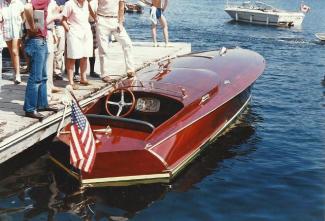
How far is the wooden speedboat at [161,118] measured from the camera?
19.4 ft

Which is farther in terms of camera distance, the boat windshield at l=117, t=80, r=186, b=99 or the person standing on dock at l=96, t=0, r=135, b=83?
the person standing on dock at l=96, t=0, r=135, b=83

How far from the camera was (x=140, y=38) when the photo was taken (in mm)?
22625

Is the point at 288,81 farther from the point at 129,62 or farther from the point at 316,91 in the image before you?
the point at 129,62

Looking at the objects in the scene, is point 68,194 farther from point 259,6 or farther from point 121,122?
point 259,6

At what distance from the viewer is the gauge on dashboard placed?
7.02 meters

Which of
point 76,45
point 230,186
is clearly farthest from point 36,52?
point 230,186

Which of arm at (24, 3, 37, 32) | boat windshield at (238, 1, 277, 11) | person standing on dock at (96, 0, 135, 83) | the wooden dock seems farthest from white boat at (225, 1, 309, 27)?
arm at (24, 3, 37, 32)

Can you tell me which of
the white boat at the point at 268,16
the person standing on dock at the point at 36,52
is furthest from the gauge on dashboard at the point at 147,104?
the white boat at the point at 268,16

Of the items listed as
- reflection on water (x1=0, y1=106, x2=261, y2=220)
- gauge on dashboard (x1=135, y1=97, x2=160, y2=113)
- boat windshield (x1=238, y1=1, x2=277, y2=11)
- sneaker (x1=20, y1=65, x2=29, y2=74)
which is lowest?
reflection on water (x1=0, y1=106, x2=261, y2=220)

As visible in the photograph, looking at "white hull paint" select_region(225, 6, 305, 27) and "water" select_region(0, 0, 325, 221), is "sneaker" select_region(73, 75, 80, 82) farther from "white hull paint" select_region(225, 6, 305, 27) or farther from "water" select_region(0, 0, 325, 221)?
"white hull paint" select_region(225, 6, 305, 27)

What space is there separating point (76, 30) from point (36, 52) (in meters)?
1.37

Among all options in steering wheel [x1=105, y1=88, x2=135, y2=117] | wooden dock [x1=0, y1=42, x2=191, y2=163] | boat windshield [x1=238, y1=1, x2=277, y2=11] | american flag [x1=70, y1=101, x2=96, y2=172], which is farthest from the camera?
boat windshield [x1=238, y1=1, x2=277, y2=11]

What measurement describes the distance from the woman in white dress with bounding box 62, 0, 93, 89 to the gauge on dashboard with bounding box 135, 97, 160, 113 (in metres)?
1.65

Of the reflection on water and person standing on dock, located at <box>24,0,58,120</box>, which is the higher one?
person standing on dock, located at <box>24,0,58,120</box>
